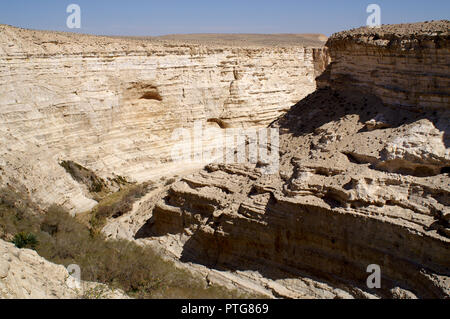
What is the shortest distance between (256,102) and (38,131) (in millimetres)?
10943

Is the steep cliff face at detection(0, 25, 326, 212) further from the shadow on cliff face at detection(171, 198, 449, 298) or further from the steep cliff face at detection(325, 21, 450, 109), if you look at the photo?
the steep cliff face at detection(325, 21, 450, 109)

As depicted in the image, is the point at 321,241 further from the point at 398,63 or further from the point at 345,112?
the point at 398,63

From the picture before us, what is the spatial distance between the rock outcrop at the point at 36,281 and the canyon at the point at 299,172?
2763 millimetres

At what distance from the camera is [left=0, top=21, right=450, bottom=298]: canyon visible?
7.84 metres

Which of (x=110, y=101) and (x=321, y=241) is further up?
(x=110, y=101)

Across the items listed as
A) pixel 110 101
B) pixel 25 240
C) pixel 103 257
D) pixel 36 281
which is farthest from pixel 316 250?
pixel 110 101

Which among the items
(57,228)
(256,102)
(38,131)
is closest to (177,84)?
(256,102)

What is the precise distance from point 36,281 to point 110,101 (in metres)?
12.1

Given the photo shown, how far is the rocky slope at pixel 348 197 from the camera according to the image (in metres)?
7.62

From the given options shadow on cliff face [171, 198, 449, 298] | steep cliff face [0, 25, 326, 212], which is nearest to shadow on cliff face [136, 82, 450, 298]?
shadow on cliff face [171, 198, 449, 298]

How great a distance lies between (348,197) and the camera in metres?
8.20

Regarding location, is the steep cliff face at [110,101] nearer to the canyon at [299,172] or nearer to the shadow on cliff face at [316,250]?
the canyon at [299,172]

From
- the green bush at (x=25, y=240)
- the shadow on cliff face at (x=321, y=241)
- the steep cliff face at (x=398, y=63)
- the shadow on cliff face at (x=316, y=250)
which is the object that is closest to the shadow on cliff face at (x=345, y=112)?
the shadow on cliff face at (x=321, y=241)

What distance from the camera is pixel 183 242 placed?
10.7m
